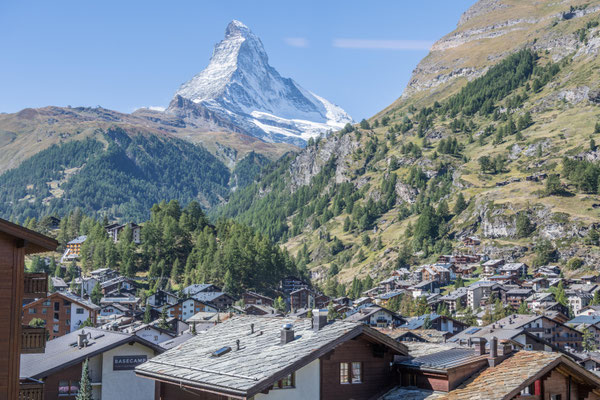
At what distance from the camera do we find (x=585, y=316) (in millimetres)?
159500

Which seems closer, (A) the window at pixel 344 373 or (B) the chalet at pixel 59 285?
(A) the window at pixel 344 373

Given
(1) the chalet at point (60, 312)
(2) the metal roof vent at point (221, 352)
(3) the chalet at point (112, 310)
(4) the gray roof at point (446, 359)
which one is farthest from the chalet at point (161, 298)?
(4) the gray roof at point (446, 359)

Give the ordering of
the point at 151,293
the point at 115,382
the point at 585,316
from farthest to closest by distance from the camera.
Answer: the point at 151,293, the point at 585,316, the point at 115,382

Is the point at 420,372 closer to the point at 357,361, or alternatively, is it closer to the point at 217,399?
the point at 357,361

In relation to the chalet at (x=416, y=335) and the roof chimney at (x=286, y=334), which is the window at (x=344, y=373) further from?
the chalet at (x=416, y=335)

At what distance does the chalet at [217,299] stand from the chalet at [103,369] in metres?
119

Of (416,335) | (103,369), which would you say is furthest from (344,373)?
(416,335)

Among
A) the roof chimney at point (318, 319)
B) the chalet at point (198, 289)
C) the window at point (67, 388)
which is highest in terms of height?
the roof chimney at point (318, 319)

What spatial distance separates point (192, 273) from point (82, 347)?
14664cm

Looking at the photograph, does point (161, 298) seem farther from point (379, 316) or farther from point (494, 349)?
point (494, 349)

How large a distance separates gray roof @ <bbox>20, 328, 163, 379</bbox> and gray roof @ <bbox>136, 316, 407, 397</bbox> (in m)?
15.6

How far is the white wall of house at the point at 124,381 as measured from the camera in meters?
46.4

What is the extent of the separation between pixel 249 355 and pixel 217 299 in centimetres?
14717

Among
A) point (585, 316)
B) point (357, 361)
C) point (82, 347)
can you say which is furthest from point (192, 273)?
point (357, 361)
